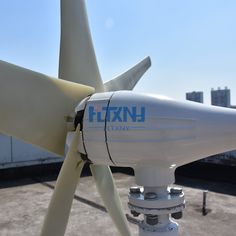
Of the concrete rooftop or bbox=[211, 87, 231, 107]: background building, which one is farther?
bbox=[211, 87, 231, 107]: background building

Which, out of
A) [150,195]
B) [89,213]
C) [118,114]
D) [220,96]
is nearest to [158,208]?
[150,195]

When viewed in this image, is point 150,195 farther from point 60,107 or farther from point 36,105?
point 36,105

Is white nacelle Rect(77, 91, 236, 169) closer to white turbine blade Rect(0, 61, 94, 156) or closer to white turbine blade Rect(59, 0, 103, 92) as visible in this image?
white turbine blade Rect(0, 61, 94, 156)

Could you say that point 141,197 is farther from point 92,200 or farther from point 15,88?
point 92,200

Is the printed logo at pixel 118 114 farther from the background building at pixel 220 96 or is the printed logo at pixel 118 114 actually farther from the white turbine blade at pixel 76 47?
the background building at pixel 220 96

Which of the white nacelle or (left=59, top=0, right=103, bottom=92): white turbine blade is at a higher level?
(left=59, top=0, right=103, bottom=92): white turbine blade

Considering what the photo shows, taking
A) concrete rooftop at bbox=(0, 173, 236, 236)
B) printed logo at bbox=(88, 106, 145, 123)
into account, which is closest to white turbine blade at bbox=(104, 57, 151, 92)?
printed logo at bbox=(88, 106, 145, 123)

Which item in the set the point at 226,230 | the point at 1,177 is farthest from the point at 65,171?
the point at 1,177
